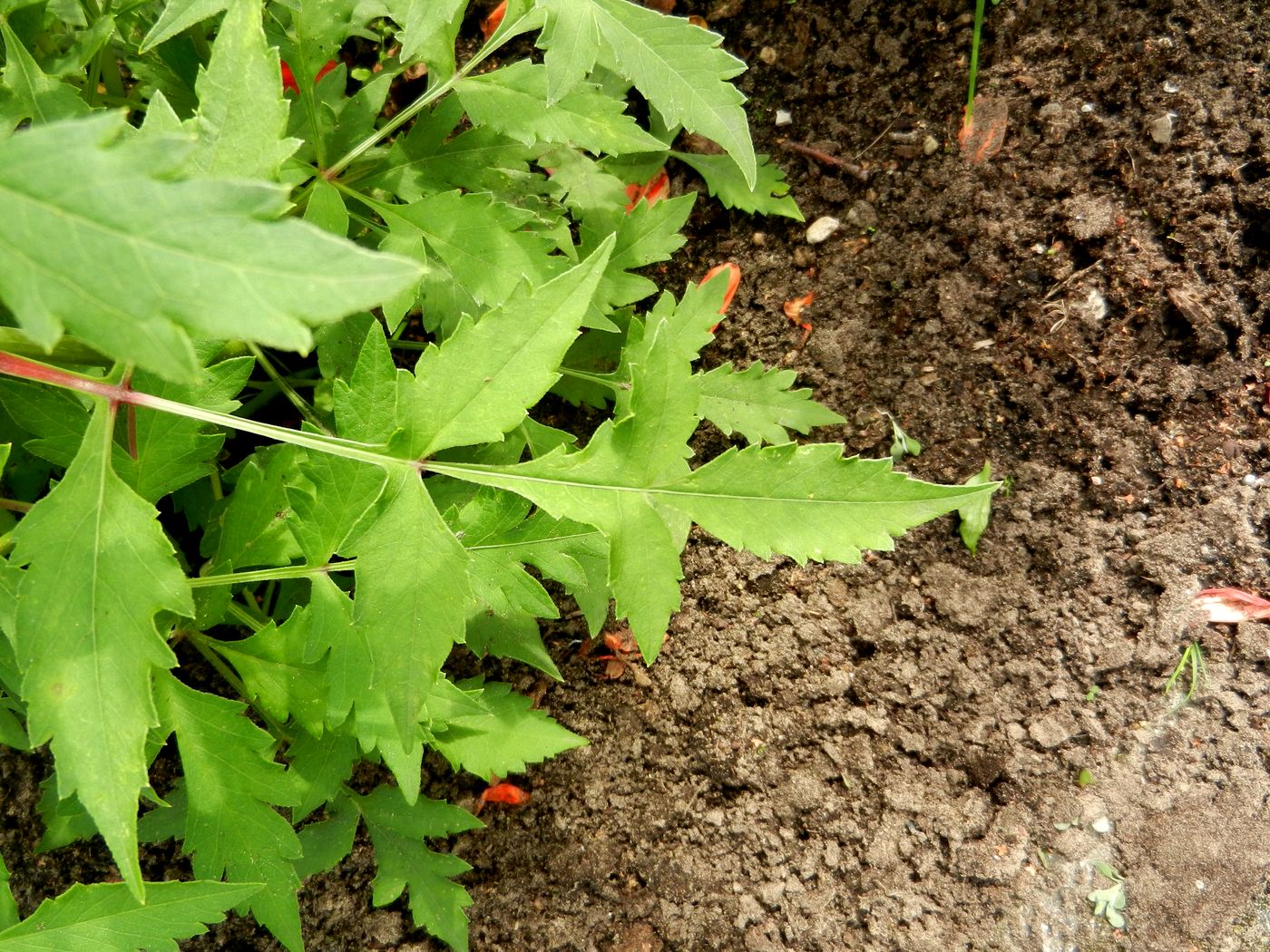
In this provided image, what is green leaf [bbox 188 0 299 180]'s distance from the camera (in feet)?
4.07

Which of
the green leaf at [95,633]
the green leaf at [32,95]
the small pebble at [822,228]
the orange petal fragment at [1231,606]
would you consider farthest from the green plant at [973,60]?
the green leaf at [95,633]

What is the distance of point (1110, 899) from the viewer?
6.58 feet

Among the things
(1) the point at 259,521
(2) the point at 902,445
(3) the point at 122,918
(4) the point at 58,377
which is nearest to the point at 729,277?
(2) the point at 902,445

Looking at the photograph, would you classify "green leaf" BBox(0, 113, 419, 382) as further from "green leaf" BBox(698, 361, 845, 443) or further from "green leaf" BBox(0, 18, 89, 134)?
"green leaf" BBox(698, 361, 845, 443)

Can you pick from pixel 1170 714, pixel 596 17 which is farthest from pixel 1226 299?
pixel 596 17

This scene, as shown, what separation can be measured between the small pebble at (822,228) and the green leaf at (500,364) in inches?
44.0

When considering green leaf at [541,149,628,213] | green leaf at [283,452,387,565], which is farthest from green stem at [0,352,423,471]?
green leaf at [541,149,628,213]

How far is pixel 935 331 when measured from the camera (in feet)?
7.24

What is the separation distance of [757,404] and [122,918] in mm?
1527

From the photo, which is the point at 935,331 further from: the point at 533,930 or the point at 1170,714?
the point at 533,930

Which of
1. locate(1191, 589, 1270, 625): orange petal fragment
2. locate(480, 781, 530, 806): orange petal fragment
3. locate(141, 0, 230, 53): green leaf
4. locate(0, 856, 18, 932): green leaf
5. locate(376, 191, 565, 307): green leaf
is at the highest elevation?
locate(141, 0, 230, 53): green leaf

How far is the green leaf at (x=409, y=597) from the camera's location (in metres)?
1.27

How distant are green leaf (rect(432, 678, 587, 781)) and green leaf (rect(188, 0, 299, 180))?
113 cm

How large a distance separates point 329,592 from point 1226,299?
1.99 metres
